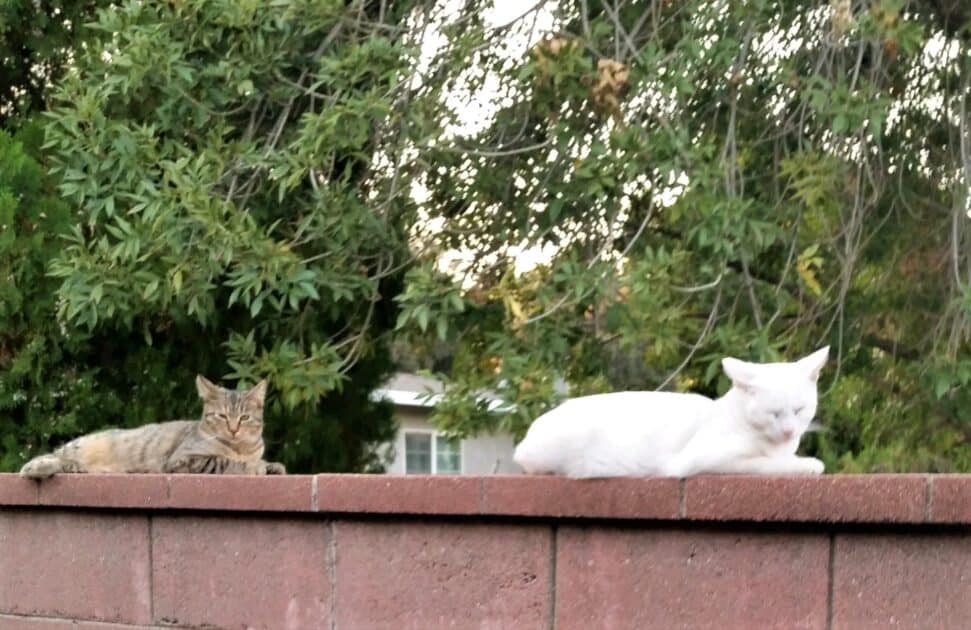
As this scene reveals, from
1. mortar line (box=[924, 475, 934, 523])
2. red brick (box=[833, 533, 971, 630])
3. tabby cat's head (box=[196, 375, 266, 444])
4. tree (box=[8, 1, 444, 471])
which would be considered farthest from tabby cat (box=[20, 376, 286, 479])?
mortar line (box=[924, 475, 934, 523])

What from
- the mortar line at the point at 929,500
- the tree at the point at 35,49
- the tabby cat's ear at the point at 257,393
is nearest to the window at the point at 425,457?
the tree at the point at 35,49

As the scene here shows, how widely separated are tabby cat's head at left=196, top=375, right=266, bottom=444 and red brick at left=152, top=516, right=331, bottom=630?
89cm

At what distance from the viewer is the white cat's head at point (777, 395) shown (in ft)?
9.90

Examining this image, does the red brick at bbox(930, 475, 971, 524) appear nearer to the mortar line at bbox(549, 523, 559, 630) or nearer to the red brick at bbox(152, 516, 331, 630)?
the mortar line at bbox(549, 523, 559, 630)

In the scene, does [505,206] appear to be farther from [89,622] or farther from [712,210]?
[89,622]

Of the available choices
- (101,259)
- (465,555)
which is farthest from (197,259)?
(465,555)

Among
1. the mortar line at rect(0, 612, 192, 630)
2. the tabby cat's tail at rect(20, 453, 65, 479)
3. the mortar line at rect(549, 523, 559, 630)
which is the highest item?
the tabby cat's tail at rect(20, 453, 65, 479)

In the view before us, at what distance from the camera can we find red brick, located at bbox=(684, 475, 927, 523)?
8.91 ft

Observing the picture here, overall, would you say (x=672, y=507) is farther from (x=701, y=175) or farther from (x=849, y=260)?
(x=849, y=260)

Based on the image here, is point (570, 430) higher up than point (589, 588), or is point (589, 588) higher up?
point (570, 430)

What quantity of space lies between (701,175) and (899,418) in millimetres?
1902

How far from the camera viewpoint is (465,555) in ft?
11.5

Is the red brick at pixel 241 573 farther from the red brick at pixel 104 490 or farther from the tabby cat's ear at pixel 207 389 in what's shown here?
the tabby cat's ear at pixel 207 389

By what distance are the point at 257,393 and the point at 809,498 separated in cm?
260
